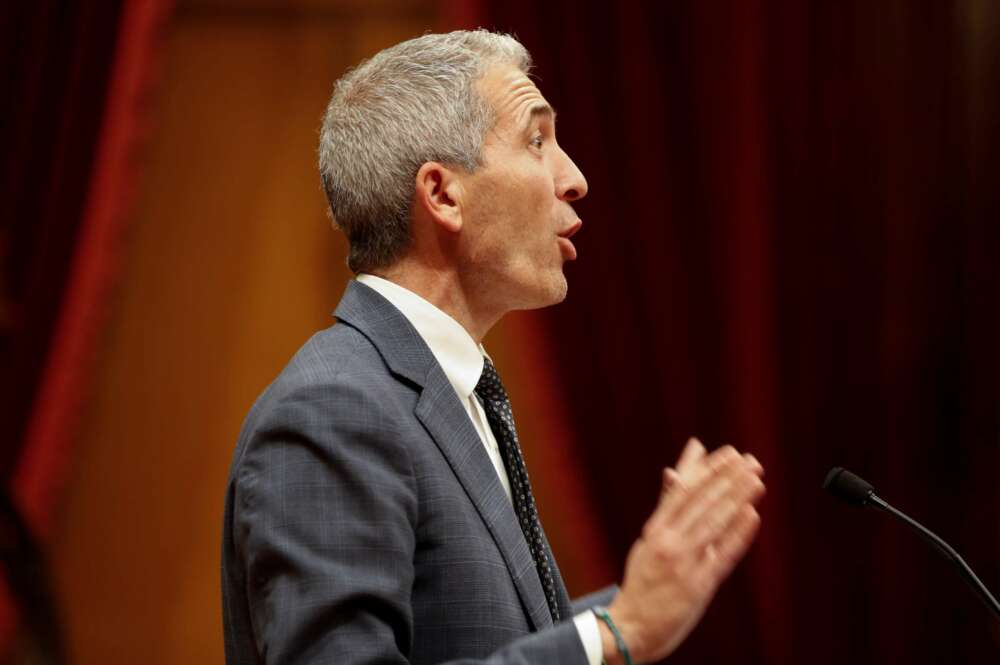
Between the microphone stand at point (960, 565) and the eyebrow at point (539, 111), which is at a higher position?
the eyebrow at point (539, 111)

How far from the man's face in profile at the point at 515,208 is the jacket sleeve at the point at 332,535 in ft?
1.14

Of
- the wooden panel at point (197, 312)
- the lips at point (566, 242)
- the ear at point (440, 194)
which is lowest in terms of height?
the wooden panel at point (197, 312)

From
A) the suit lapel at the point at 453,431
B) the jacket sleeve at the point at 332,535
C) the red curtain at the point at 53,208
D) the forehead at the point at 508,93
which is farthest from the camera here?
the red curtain at the point at 53,208

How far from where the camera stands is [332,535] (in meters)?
1.25

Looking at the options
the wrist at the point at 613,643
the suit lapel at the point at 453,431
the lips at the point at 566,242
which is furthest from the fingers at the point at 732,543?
the lips at the point at 566,242

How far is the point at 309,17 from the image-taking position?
317 cm

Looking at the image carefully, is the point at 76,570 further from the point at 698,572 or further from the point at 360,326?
the point at 698,572

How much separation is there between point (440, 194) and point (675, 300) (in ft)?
5.17

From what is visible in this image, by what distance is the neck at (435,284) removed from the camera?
1.61 meters

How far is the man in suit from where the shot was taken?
1.24m

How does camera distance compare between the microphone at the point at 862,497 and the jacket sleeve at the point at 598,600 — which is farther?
the jacket sleeve at the point at 598,600

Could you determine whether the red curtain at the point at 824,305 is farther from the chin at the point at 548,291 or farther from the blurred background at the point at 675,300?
the chin at the point at 548,291

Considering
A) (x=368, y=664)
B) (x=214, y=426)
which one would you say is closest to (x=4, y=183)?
(x=214, y=426)

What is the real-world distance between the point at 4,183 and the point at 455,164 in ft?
5.54
